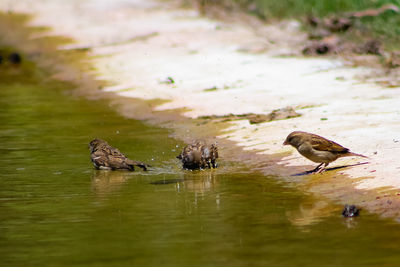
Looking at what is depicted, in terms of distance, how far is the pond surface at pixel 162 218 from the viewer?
8070mm

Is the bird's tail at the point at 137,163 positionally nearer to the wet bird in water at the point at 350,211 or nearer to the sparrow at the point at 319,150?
the sparrow at the point at 319,150

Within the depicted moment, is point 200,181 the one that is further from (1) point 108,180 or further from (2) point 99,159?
(2) point 99,159

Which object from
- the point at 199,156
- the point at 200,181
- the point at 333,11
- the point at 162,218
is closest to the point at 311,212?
the point at 162,218

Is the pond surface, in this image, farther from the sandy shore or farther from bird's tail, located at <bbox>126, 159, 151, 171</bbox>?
the sandy shore

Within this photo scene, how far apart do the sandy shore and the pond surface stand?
47.7 inches

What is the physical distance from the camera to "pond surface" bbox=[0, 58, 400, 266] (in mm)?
8070

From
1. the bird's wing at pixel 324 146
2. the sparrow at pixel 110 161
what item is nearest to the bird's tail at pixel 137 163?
the sparrow at pixel 110 161

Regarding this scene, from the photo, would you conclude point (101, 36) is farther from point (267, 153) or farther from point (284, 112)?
point (267, 153)

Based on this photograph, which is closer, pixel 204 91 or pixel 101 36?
pixel 204 91

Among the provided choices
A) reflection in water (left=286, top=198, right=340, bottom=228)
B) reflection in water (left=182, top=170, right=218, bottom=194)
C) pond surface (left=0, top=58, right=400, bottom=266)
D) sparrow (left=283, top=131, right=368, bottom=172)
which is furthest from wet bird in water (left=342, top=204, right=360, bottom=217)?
sparrow (left=283, top=131, right=368, bottom=172)

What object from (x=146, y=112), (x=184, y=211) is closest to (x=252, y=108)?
(x=146, y=112)

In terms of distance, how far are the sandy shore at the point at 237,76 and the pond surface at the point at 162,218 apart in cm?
121

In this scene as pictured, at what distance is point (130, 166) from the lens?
12.5 meters

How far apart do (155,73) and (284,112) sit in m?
6.45
